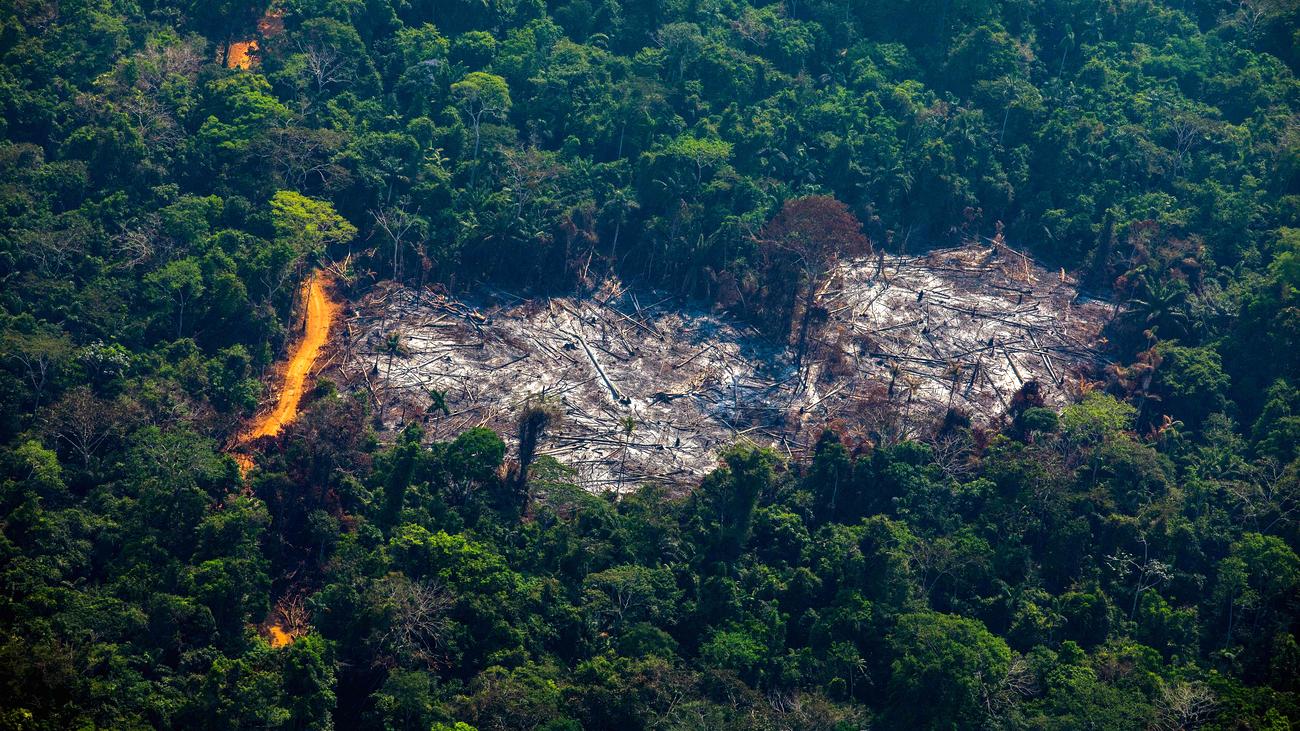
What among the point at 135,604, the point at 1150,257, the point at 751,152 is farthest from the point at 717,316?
the point at 135,604

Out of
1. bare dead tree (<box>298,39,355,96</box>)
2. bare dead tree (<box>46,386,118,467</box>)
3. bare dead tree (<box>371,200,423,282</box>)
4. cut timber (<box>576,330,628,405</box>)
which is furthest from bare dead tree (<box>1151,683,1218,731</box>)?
bare dead tree (<box>298,39,355,96</box>)

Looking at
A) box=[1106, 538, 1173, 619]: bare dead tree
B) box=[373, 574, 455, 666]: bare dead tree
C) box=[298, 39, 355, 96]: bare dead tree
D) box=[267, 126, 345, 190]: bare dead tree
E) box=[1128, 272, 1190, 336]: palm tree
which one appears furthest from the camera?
box=[298, 39, 355, 96]: bare dead tree

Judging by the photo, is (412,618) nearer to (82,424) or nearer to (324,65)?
(82,424)

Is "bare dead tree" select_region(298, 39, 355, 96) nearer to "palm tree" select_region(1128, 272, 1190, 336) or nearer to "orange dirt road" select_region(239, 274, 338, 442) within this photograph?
"orange dirt road" select_region(239, 274, 338, 442)

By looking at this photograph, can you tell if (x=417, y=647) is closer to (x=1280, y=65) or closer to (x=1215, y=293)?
(x=1215, y=293)

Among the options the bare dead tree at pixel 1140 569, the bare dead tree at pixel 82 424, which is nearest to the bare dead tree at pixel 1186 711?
the bare dead tree at pixel 1140 569

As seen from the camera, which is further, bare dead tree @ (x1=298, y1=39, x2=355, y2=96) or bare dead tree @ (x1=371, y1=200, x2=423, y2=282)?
bare dead tree @ (x1=298, y1=39, x2=355, y2=96)

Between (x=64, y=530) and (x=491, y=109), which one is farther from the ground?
(x=491, y=109)
